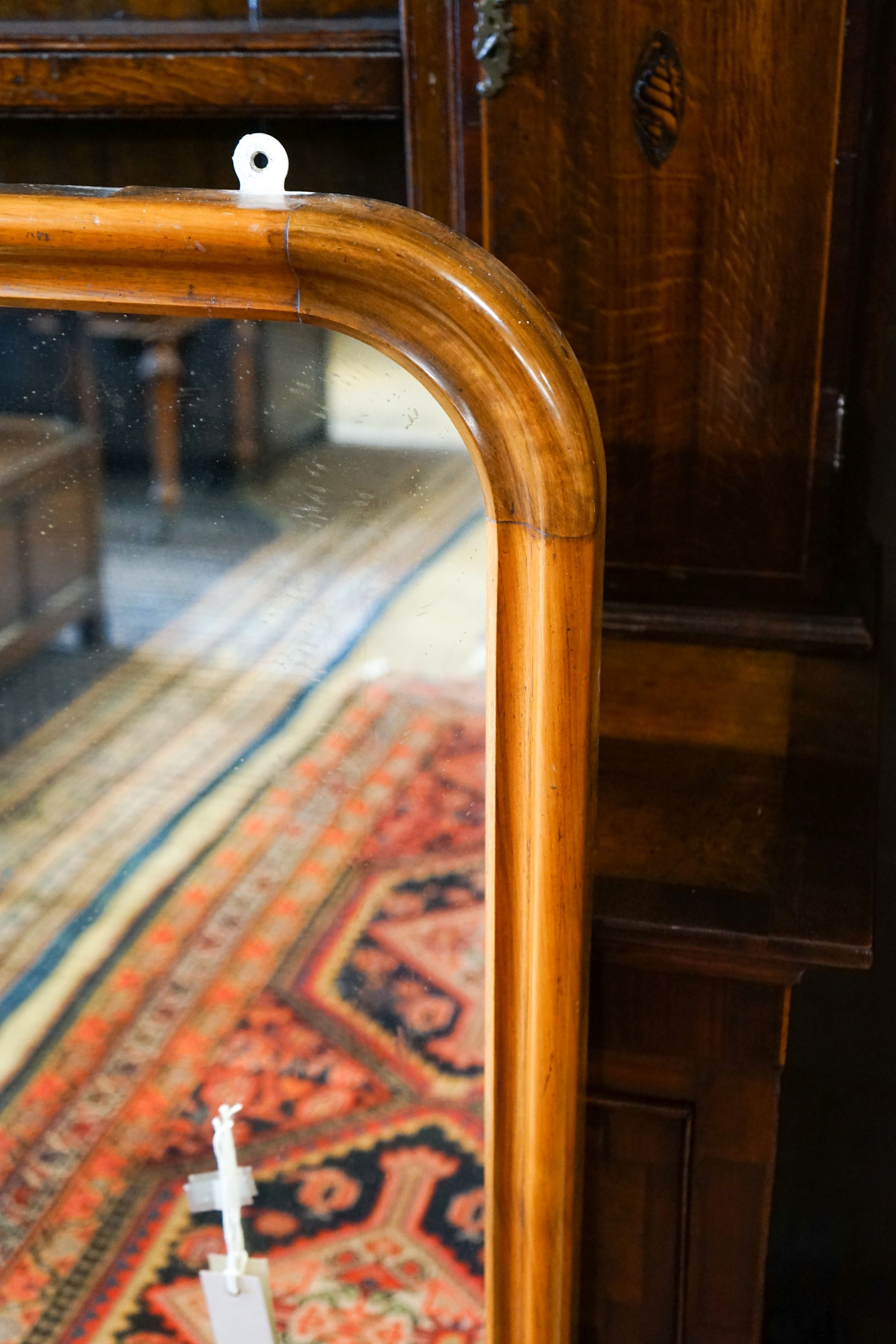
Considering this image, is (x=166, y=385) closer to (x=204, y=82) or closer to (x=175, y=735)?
(x=175, y=735)

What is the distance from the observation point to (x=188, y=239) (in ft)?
1.42

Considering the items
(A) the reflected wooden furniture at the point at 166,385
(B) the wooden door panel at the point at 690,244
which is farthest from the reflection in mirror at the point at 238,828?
(B) the wooden door panel at the point at 690,244

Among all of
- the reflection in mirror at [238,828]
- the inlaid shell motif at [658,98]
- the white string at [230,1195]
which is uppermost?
the inlaid shell motif at [658,98]

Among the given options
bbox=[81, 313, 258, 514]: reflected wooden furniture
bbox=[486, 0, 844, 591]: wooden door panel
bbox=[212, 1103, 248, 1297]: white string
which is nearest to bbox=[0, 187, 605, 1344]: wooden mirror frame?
bbox=[81, 313, 258, 514]: reflected wooden furniture

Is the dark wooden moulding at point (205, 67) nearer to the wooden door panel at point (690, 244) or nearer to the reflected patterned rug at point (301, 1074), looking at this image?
the wooden door panel at point (690, 244)

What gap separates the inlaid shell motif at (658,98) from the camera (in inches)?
27.8

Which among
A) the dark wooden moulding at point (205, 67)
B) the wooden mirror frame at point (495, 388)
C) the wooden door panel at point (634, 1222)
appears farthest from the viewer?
the dark wooden moulding at point (205, 67)

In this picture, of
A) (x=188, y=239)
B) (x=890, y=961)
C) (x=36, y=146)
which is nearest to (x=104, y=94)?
(x=36, y=146)

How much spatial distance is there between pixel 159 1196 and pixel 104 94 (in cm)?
60

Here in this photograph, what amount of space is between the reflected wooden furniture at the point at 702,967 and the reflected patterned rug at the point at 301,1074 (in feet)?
0.30

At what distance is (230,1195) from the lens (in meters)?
0.59

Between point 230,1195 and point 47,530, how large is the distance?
0.95 feet

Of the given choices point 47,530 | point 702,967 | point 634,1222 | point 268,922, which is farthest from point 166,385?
point 634,1222

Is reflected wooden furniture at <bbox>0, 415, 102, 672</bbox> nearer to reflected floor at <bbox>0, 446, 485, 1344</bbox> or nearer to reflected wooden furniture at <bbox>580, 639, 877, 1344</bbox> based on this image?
reflected floor at <bbox>0, 446, 485, 1344</bbox>
